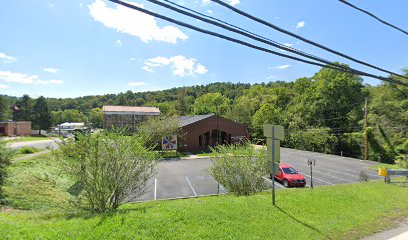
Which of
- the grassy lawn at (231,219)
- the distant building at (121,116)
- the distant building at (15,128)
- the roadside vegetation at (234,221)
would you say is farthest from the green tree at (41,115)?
the roadside vegetation at (234,221)

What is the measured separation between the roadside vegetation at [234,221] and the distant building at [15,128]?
55.6 m

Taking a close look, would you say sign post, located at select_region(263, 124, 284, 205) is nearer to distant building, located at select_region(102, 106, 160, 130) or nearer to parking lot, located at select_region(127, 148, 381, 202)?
parking lot, located at select_region(127, 148, 381, 202)

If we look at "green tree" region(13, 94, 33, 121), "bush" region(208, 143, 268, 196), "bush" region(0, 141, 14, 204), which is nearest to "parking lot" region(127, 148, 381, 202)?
"bush" region(208, 143, 268, 196)

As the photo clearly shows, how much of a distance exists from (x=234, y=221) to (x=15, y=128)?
214 ft

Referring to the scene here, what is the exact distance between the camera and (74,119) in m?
97.8

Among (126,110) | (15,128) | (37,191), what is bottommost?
(37,191)

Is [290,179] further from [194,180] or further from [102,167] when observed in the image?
[102,167]

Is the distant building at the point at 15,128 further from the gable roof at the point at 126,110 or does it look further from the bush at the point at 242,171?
the bush at the point at 242,171

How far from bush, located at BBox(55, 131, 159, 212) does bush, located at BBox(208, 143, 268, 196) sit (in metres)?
4.14

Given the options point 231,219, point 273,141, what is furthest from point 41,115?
point 231,219

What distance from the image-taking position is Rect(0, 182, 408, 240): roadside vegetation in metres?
5.65

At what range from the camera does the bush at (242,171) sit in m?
10.9

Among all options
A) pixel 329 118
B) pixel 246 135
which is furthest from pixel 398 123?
pixel 246 135

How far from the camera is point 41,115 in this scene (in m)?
62.2
